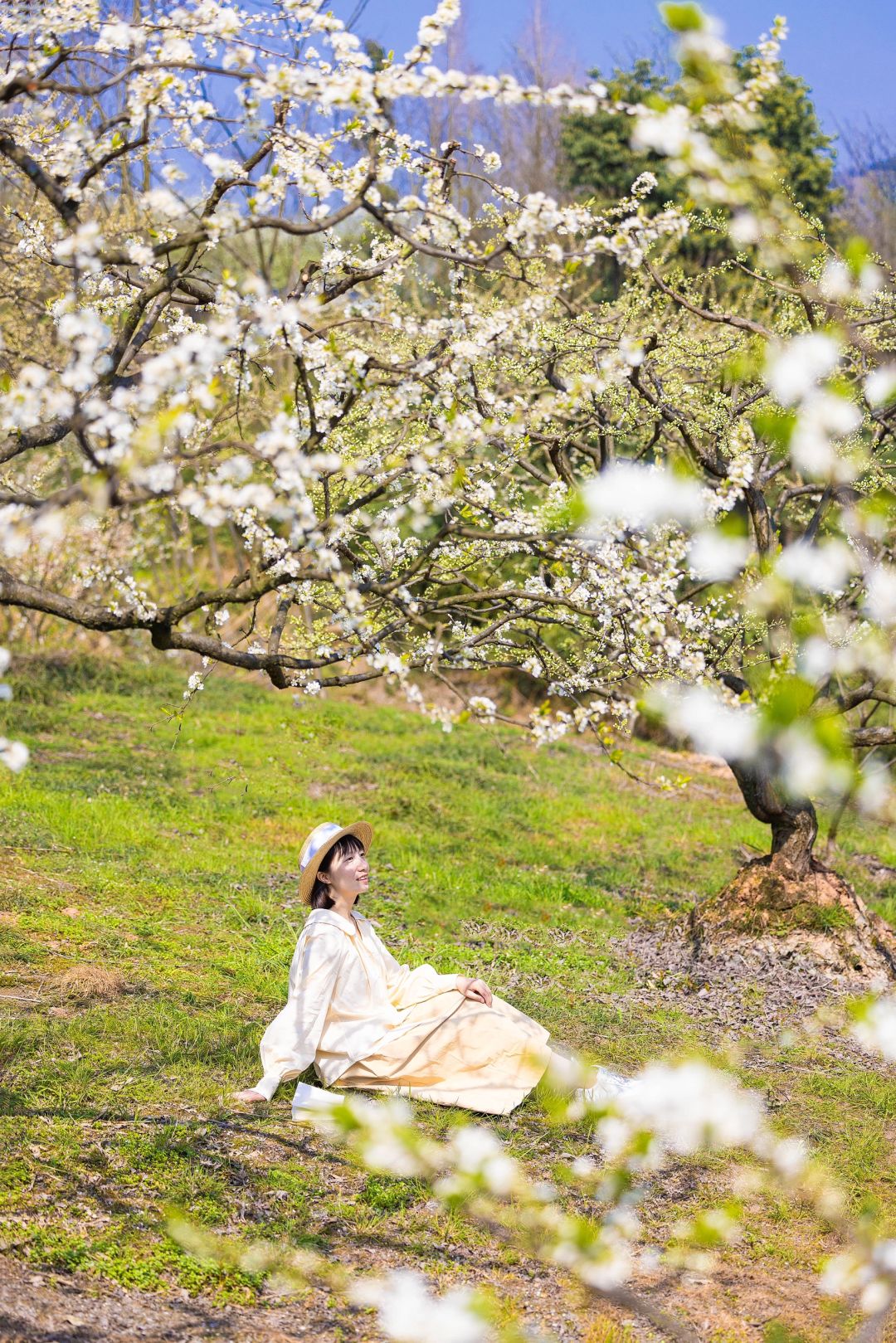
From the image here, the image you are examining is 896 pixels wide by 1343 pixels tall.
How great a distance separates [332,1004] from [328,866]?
0.52m

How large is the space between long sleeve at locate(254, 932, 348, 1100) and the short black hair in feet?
0.76

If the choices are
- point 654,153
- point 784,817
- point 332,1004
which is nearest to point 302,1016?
point 332,1004

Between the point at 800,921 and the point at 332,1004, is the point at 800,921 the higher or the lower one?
the higher one

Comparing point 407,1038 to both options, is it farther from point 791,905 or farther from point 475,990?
point 791,905

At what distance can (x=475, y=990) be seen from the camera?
476 centimetres

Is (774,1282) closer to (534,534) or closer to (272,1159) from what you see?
(272,1159)

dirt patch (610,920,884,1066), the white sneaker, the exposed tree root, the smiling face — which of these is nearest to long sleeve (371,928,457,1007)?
the smiling face

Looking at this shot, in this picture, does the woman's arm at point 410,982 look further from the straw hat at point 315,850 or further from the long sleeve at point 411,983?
the straw hat at point 315,850

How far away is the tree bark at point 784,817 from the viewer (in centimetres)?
721

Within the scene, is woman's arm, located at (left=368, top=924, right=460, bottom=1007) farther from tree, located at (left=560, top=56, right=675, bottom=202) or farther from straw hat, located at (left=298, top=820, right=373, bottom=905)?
tree, located at (left=560, top=56, right=675, bottom=202)

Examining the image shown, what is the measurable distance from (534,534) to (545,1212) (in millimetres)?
2082

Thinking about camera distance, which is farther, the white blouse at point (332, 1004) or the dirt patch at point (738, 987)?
the dirt patch at point (738, 987)

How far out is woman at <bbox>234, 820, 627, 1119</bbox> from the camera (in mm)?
4605

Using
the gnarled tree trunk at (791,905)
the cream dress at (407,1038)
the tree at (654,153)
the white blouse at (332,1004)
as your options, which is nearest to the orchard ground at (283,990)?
the cream dress at (407,1038)
